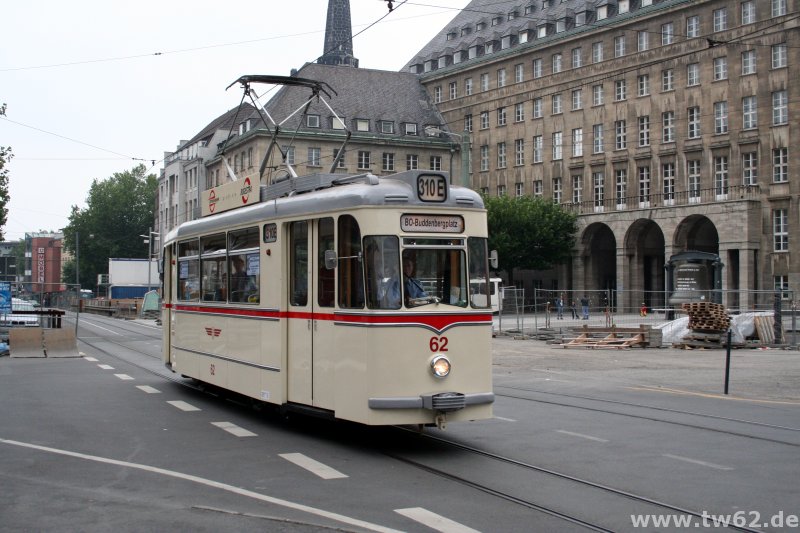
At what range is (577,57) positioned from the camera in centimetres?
7125

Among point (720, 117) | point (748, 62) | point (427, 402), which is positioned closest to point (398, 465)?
point (427, 402)

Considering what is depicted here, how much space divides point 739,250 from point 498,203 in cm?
1719

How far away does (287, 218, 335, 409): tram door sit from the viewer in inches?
422

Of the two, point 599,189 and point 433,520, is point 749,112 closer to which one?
point 599,189

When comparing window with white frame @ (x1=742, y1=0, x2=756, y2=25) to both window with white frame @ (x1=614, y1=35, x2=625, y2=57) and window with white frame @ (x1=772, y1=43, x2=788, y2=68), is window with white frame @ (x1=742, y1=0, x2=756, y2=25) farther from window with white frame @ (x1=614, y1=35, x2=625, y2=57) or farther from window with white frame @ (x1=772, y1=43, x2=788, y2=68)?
window with white frame @ (x1=614, y1=35, x2=625, y2=57)

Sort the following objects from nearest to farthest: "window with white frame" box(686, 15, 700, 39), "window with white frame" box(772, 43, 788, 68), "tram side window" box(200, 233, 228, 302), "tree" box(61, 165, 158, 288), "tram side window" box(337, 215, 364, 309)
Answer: "tram side window" box(337, 215, 364, 309) → "tram side window" box(200, 233, 228, 302) → "window with white frame" box(772, 43, 788, 68) → "window with white frame" box(686, 15, 700, 39) → "tree" box(61, 165, 158, 288)

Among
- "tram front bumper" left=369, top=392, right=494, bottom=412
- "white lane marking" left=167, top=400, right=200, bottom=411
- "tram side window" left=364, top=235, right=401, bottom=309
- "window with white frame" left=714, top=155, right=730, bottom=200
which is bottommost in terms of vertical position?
"white lane marking" left=167, top=400, right=200, bottom=411

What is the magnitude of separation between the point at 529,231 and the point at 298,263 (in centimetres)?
5786

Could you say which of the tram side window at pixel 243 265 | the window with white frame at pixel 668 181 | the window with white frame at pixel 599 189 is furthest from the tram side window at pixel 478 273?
the window with white frame at pixel 599 189

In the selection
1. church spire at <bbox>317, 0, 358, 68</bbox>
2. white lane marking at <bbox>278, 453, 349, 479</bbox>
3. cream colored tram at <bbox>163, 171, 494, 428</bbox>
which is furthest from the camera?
church spire at <bbox>317, 0, 358, 68</bbox>

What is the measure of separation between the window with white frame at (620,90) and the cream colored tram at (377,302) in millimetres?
59376

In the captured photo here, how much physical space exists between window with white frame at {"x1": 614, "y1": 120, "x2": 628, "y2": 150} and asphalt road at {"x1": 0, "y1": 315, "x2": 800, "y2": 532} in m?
53.0

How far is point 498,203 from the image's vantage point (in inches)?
2699

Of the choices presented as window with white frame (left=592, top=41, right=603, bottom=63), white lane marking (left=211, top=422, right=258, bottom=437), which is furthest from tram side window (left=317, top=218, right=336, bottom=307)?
window with white frame (left=592, top=41, right=603, bottom=63)
